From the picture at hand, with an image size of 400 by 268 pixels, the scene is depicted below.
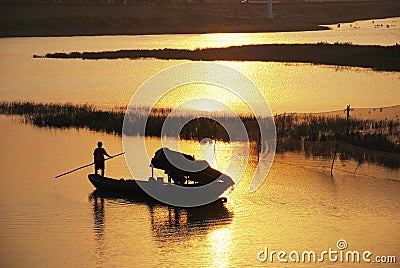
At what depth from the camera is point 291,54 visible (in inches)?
2346

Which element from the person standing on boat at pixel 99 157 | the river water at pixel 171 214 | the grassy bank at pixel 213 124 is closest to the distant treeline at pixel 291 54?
the grassy bank at pixel 213 124

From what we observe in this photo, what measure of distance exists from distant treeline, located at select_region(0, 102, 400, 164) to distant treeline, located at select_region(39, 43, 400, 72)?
848 inches

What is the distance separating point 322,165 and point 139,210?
617 centimetres

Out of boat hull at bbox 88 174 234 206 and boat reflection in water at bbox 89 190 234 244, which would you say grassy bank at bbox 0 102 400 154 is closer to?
boat hull at bbox 88 174 234 206

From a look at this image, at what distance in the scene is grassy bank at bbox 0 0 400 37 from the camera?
9006 cm

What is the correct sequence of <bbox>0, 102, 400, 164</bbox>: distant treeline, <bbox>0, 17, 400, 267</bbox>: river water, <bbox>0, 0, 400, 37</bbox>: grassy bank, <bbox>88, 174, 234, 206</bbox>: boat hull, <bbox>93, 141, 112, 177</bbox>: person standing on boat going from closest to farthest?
1. <bbox>0, 17, 400, 267</bbox>: river water
2. <bbox>88, 174, 234, 206</bbox>: boat hull
3. <bbox>93, 141, 112, 177</bbox>: person standing on boat
4. <bbox>0, 102, 400, 164</bbox>: distant treeline
5. <bbox>0, 0, 400, 37</bbox>: grassy bank

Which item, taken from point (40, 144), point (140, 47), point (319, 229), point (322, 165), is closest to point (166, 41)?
point (140, 47)

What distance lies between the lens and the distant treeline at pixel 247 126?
2608 cm

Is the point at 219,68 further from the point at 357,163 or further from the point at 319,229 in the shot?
the point at 319,229

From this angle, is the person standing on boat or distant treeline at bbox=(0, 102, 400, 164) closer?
the person standing on boat

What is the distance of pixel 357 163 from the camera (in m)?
24.9

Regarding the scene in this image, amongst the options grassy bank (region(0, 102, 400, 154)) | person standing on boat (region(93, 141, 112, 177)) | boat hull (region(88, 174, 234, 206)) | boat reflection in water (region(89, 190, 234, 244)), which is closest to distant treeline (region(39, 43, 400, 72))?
grassy bank (region(0, 102, 400, 154))

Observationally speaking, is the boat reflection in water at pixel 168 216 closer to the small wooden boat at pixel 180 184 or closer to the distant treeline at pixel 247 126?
the small wooden boat at pixel 180 184

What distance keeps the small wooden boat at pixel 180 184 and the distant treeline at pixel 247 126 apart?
4912 mm
